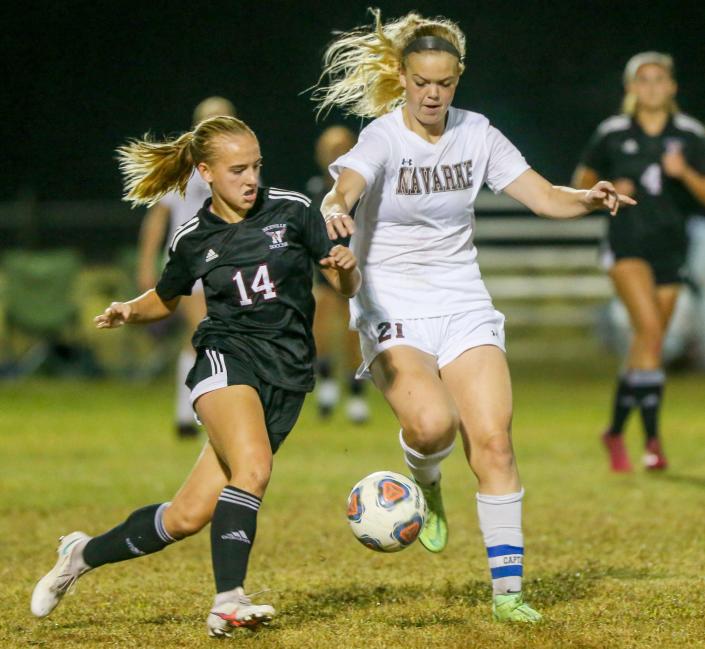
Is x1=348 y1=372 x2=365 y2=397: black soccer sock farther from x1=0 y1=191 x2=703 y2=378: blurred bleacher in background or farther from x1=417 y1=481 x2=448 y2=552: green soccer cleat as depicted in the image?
x1=417 y1=481 x2=448 y2=552: green soccer cleat

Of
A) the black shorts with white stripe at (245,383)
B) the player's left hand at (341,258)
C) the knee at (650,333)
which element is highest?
the player's left hand at (341,258)

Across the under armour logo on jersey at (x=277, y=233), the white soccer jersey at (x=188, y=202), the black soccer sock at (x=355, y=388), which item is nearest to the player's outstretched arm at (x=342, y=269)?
the under armour logo on jersey at (x=277, y=233)

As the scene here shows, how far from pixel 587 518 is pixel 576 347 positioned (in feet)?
41.8

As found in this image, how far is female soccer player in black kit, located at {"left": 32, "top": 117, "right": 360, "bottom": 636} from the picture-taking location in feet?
16.1

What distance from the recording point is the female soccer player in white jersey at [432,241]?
5141mm

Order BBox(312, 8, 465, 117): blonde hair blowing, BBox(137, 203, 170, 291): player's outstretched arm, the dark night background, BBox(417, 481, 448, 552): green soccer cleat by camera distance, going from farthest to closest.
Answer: the dark night background < BBox(137, 203, 170, 291): player's outstretched arm < BBox(417, 481, 448, 552): green soccer cleat < BBox(312, 8, 465, 117): blonde hair blowing

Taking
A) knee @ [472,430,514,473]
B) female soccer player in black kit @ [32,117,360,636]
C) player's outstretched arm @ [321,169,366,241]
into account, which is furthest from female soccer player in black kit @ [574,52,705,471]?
female soccer player in black kit @ [32,117,360,636]

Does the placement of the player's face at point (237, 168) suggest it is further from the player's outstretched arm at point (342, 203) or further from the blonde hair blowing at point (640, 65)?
the blonde hair blowing at point (640, 65)

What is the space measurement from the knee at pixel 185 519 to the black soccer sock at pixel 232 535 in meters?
0.24

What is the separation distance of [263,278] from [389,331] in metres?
0.68

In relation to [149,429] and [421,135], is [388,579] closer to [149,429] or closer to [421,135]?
[421,135]

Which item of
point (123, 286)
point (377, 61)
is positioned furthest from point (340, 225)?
point (123, 286)

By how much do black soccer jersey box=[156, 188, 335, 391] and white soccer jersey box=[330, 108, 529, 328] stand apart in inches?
16.9

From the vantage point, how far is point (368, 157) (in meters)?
5.28
